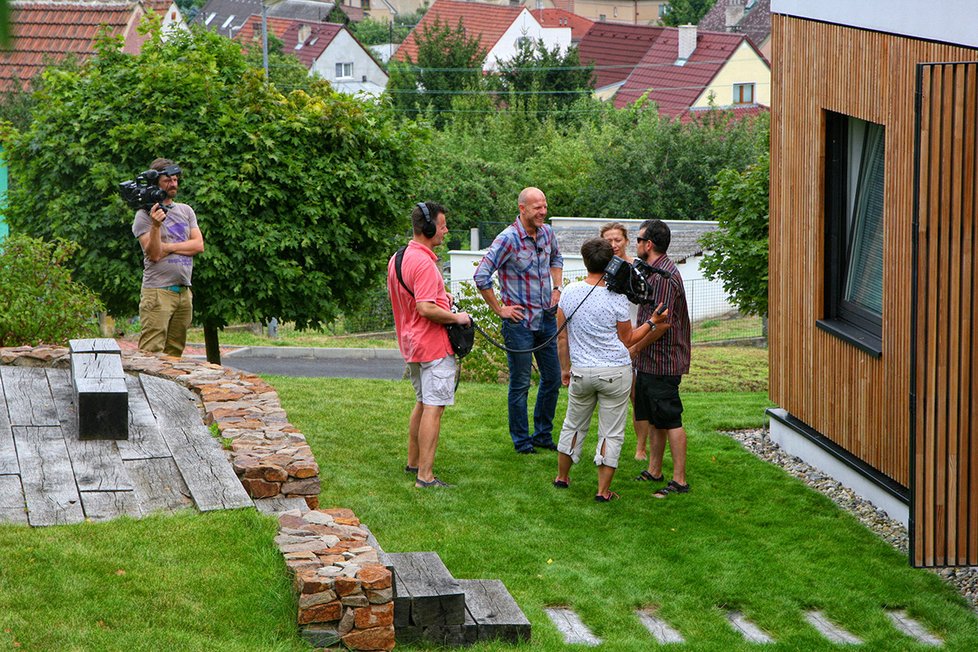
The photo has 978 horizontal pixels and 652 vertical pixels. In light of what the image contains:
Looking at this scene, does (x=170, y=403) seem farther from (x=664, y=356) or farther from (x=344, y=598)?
(x=664, y=356)

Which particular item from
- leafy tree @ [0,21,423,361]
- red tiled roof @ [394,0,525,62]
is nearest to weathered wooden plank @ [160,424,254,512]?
leafy tree @ [0,21,423,361]

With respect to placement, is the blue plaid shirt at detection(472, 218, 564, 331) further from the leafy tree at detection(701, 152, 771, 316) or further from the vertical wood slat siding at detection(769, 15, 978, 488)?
the leafy tree at detection(701, 152, 771, 316)

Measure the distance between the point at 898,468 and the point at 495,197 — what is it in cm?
3573

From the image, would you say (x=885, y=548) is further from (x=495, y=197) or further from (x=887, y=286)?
(x=495, y=197)

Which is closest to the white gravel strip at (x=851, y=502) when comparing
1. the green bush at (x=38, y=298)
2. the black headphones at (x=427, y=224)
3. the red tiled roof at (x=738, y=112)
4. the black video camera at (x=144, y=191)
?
the black headphones at (x=427, y=224)

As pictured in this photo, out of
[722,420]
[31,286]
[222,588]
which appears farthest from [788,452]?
[31,286]

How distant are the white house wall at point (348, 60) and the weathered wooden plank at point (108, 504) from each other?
63.1 m

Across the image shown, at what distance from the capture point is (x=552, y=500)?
8.01 meters

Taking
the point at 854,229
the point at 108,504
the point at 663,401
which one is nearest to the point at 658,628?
the point at 663,401

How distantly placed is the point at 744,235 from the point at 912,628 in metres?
9.84

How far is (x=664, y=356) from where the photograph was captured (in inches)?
318

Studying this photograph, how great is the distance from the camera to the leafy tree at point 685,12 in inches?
3460

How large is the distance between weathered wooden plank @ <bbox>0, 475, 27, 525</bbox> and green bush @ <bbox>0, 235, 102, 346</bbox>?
15.8 feet

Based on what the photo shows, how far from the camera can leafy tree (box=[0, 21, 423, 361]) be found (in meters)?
11.8
